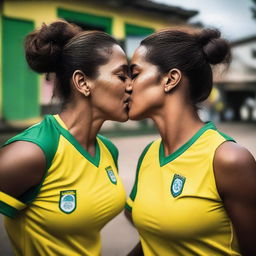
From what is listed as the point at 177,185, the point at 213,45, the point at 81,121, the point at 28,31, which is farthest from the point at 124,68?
the point at 28,31

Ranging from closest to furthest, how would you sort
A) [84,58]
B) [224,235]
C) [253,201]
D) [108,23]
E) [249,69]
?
[253,201]
[224,235]
[84,58]
[108,23]
[249,69]

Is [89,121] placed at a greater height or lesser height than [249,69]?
greater

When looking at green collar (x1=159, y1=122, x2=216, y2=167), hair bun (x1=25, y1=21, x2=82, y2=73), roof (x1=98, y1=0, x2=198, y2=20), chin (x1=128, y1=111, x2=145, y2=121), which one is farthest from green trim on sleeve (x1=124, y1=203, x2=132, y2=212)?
roof (x1=98, y1=0, x2=198, y2=20)

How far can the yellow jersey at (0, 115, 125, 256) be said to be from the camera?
1.89m

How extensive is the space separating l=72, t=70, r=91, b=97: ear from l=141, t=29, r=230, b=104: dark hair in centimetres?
41

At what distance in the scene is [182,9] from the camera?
13219 millimetres

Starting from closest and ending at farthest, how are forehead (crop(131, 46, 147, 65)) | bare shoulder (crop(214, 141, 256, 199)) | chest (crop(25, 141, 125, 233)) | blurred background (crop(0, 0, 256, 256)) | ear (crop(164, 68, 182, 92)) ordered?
bare shoulder (crop(214, 141, 256, 199)), chest (crop(25, 141, 125, 233)), ear (crop(164, 68, 182, 92)), forehead (crop(131, 46, 147, 65)), blurred background (crop(0, 0, 256, 256))

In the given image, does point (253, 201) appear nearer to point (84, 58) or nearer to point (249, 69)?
point (84, 58)

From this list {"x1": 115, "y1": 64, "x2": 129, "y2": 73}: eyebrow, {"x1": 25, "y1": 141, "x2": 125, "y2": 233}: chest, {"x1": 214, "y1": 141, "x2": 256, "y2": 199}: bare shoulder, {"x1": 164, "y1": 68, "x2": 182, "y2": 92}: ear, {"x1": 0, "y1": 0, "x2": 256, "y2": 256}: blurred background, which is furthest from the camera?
{"x1": 0, "y1": 0, "x2": 256, "y2": 256}: blurred background

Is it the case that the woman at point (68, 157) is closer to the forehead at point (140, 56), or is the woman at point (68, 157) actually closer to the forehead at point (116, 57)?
the forehead at point (116, 57)

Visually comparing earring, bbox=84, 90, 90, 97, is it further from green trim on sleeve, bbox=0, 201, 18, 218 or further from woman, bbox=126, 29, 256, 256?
green trim on sleeve, bbox=0, 201, 18, 218

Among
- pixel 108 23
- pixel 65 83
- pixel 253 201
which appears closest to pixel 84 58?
pixel 65 83

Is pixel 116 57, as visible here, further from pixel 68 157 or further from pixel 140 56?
pixel 68 157

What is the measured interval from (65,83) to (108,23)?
965cm
